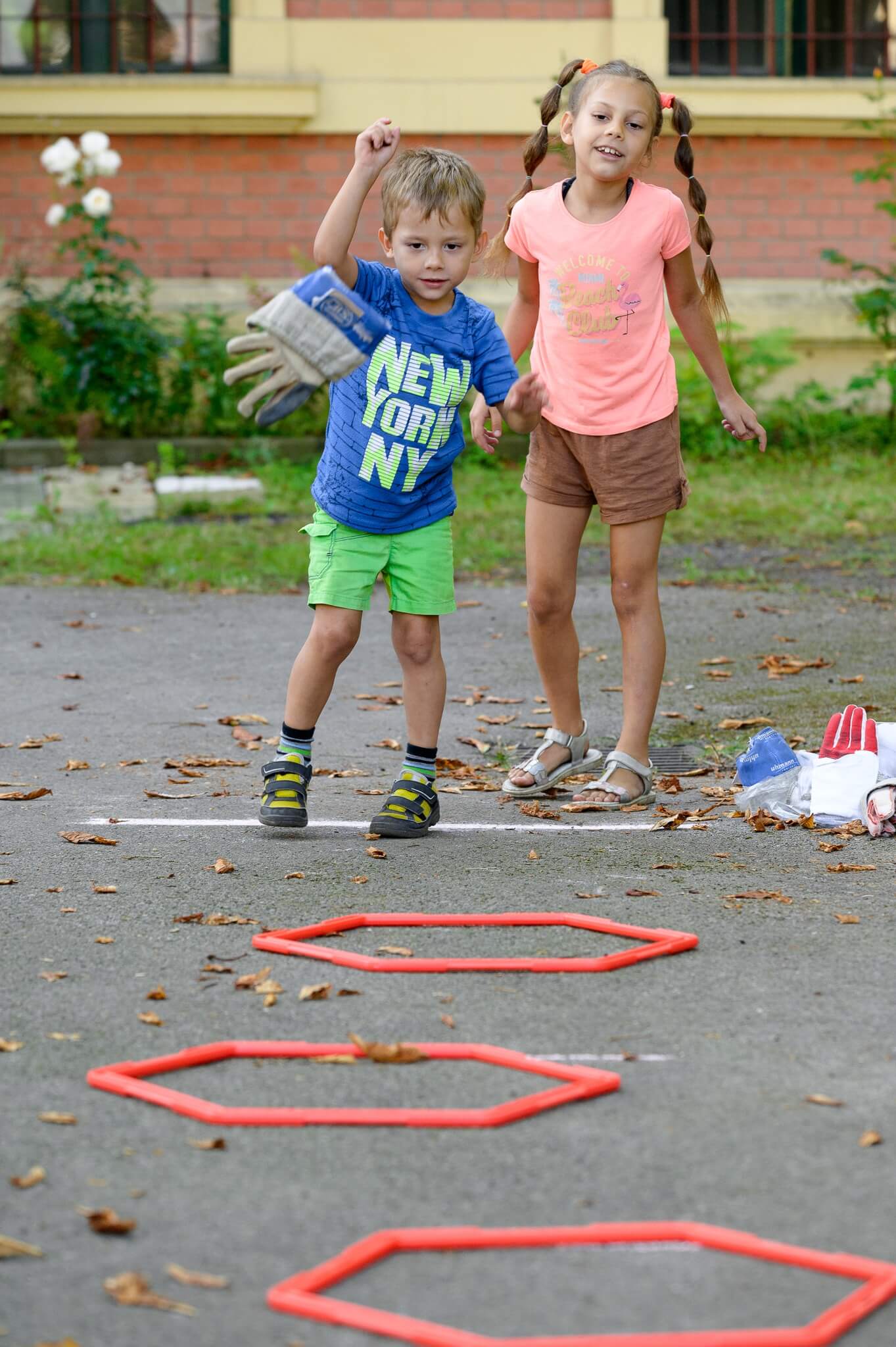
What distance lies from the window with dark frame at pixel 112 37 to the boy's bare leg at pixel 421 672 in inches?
394

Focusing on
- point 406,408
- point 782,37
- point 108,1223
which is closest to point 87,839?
point 406,408

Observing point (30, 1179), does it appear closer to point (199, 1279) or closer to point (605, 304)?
point (199, 1279)

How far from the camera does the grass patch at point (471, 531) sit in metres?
8.58

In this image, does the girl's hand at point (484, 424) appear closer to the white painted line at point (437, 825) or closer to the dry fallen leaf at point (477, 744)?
the white painted line at point (437, 825)

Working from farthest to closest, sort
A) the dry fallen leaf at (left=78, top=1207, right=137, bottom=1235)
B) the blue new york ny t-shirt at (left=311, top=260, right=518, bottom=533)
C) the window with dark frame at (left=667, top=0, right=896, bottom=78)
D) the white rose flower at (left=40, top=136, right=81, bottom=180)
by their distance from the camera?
1. the window with dark frame at (left=667, top=0, right=896, bottom=78)
2. the white rose flower at (left=40, top=136, right=81, bottom=180)
3. the blue new york ny t-shirt at (left=311, top=260, right=518, bottom=533)
4. the dry fallen leaf at (left=78, top=1207, right=137, bottom=1235)

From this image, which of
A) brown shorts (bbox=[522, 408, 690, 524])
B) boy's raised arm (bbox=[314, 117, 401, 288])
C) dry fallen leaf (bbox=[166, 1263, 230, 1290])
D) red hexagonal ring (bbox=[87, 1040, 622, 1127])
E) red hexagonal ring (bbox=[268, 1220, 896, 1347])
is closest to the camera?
red hexagonal ring (bbox=[268, 1220, 896, 1347])

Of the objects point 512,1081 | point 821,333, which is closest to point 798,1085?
point 512,1081

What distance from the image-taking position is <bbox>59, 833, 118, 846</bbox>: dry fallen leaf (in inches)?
164

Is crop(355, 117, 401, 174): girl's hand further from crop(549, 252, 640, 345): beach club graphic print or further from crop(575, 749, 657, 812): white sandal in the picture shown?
crop(575, 749, 657, 812): white sandal

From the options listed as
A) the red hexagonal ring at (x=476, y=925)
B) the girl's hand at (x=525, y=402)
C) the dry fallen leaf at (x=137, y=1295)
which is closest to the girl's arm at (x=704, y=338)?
the girl's hand at (x=525, y=402)

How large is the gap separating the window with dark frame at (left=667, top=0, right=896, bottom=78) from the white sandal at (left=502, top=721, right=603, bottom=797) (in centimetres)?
989

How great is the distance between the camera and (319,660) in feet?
14.1

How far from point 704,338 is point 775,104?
9130mm

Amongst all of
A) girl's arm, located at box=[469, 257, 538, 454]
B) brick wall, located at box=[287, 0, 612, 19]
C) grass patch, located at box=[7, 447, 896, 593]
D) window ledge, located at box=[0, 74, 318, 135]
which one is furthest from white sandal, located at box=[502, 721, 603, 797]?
brick wall, located at box=[287, 0, 612, 19]
